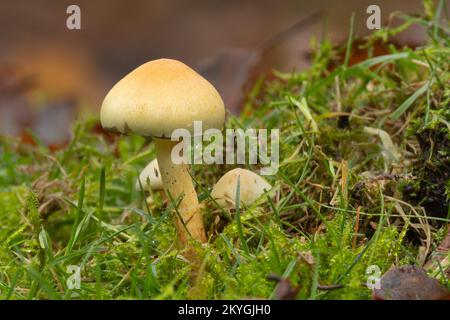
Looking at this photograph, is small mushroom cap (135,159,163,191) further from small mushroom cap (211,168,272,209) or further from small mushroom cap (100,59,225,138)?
small mushroom cap (100,59,225,138)

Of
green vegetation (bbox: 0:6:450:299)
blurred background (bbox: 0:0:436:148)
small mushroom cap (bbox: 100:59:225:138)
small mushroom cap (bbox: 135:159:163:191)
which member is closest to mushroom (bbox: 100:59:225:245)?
small mushroom cap (bbox: 100:59:225:138)

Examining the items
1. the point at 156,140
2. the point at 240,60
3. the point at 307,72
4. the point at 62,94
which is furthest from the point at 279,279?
the point at 62,94

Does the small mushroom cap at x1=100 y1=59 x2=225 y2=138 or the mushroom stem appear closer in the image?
the small mushroom cap at x1=100 y1=59 x2=225 y2=138

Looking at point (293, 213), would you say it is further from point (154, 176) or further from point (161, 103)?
point (161, 103)

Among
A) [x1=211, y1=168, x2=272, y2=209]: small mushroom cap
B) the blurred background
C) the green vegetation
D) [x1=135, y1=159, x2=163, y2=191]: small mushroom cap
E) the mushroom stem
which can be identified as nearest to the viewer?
the green vegetation

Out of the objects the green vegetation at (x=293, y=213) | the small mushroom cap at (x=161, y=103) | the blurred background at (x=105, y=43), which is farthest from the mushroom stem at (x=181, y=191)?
the blurred background at (x=105, y=43)

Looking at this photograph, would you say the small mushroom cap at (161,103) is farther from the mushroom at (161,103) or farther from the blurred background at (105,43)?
the blurred background at (105,43)
